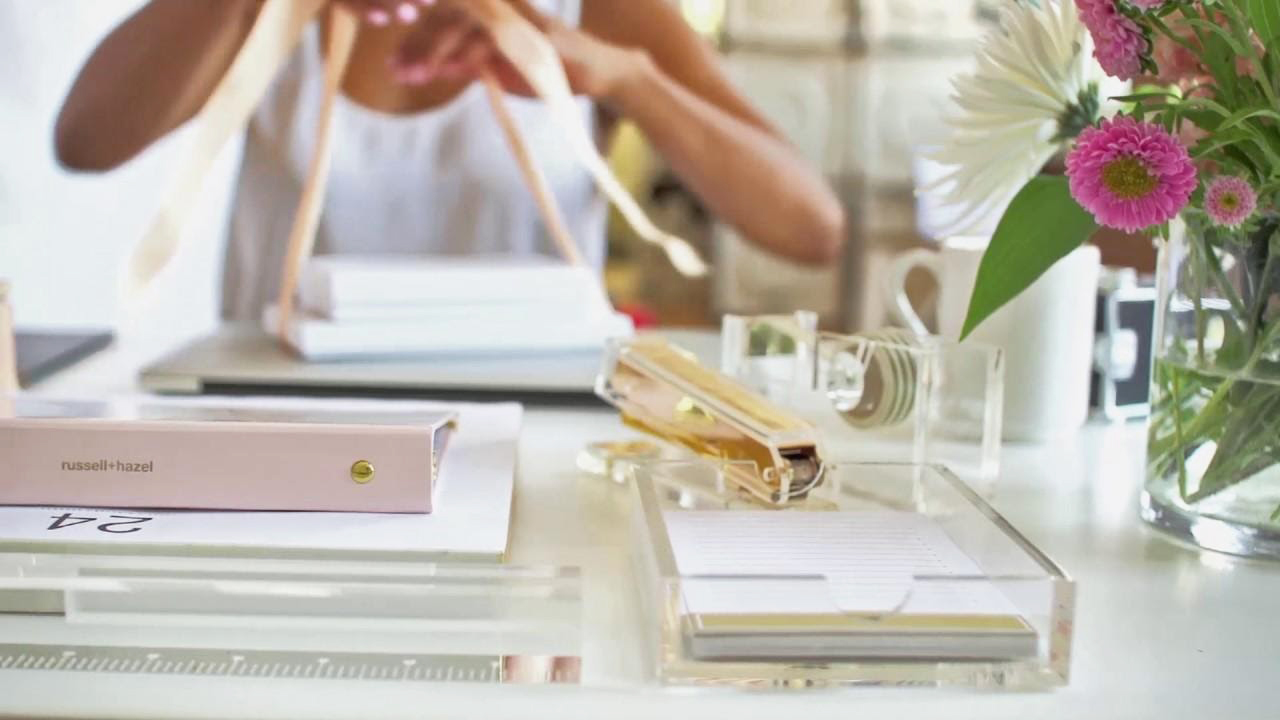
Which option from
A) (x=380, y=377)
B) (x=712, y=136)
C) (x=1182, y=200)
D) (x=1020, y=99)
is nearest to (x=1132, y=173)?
(x=1182, y=200)

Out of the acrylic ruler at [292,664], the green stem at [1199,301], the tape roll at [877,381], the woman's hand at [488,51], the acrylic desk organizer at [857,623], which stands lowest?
the acrylic ruler at [292,664]

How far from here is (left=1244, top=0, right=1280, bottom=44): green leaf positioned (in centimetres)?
47

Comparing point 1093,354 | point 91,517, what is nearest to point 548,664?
point 91,517

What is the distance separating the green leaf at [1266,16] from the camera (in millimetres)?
473

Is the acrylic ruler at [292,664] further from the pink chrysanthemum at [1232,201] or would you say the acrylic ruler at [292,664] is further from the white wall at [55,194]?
the white wall at [55,194]

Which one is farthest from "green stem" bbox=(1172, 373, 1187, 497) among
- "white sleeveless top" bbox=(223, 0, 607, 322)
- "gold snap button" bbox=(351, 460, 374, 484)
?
"white sleeveless top" bbox=(223, 0, 607, 322)

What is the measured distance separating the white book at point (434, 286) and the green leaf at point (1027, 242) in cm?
37

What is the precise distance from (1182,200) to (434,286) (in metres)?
0.50

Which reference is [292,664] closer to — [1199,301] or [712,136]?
[1199,301]

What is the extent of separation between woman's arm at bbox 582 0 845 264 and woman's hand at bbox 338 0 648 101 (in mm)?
29

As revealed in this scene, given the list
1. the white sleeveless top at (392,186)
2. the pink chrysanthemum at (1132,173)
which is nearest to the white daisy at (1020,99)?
the pink chrysanthemum at (1132,173)

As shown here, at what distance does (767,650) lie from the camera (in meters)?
0.38

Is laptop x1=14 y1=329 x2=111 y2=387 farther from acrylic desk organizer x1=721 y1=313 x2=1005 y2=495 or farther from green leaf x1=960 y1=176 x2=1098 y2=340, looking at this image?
green leaf x1=960 y1=176 x2=1098 y2=340

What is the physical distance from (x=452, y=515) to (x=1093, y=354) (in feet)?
1.53
